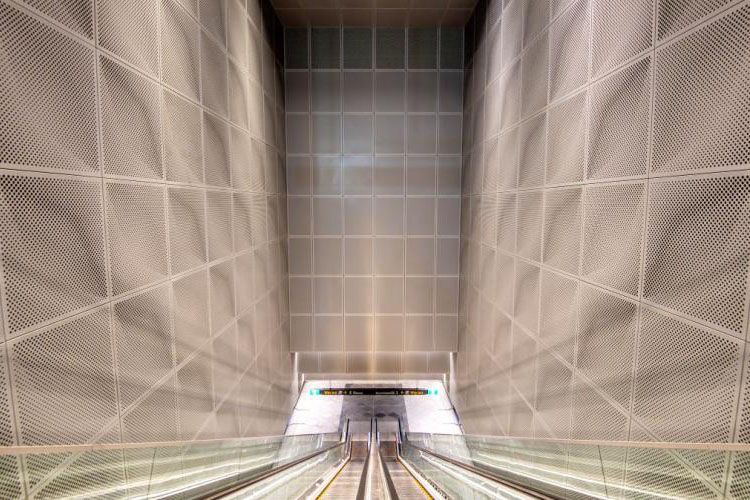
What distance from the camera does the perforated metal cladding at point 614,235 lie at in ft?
9.99

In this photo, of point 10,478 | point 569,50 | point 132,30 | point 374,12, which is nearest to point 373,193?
point 374,12

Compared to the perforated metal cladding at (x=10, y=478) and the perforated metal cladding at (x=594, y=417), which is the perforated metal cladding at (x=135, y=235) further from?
the perforated metal cladding at (x=594, y=417)

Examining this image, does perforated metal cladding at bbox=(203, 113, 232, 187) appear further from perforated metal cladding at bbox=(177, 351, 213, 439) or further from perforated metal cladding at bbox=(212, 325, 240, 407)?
perforated metal cladding at bbox=(177, 351, 213, 439)

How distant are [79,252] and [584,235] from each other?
426 cm

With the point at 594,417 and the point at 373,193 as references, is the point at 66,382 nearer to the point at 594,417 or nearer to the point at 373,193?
the point at 594,417

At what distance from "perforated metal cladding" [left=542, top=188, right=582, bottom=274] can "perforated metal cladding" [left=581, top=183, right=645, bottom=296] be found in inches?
5.9

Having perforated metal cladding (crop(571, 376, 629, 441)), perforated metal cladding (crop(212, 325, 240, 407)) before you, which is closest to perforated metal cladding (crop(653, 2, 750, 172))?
perforated metal cladding (crop(571, 376, 629, 441))

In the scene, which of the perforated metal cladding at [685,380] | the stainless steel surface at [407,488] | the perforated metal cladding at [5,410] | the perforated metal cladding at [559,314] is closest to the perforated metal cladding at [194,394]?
the perforated metal cladding at [5,410]

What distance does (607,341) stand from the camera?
134 inches

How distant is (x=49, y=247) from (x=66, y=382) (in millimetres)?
908

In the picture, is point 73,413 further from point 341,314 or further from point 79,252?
point 341,314

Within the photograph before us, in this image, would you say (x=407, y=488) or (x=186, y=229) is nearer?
(x=407, y=488)

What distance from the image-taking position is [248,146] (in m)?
6.32

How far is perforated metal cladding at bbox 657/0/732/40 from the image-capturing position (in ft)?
7.81
